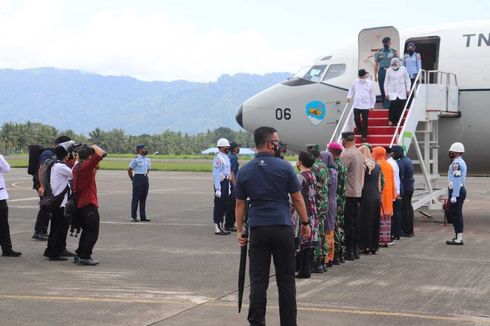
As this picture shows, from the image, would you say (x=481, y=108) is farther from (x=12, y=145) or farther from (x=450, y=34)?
(x=12, y=145)

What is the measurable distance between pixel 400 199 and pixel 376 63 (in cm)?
421

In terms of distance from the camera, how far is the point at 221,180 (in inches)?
577

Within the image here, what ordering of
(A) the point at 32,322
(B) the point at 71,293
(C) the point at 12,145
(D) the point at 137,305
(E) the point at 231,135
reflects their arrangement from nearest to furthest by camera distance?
(A) the point at 32,322, (D) the point at 137,305, (B) the point at 71,293, (C) the point at 12,145, (E) the point at 231,135

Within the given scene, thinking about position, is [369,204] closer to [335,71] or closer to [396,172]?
[396,172]

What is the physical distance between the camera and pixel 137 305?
7609 millimetres

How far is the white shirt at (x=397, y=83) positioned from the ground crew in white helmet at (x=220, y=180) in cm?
404

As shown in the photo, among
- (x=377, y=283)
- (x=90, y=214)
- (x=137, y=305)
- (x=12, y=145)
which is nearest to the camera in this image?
(x=137, y=305)

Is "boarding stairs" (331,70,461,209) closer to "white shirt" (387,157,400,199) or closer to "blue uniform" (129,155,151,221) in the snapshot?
"white shirt" (387,157,400,199)

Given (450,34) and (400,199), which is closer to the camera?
(400,199)

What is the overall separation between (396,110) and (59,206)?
8.30m

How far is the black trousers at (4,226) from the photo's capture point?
11078mm

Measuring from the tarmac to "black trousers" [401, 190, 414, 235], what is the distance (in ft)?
0.95

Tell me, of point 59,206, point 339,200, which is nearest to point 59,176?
point 59,206

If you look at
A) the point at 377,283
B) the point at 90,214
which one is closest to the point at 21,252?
the point at 90,214
